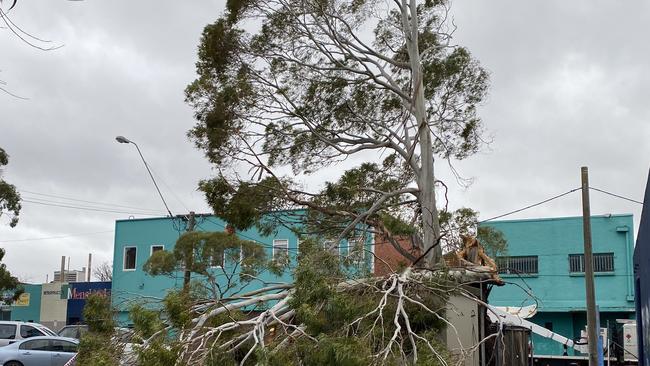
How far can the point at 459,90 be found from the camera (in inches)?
753

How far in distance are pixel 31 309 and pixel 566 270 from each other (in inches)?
1276

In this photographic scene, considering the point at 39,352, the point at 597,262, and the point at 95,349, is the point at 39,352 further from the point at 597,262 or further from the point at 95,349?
the point at 597,262

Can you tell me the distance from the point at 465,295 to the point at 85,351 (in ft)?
16.6

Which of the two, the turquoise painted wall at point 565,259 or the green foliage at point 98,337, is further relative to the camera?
the turquoise painted wall at point 565,259

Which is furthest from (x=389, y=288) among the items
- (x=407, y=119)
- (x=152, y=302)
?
(x=407, y=119)

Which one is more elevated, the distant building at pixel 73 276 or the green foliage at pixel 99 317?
the distant building at pixel 73 276

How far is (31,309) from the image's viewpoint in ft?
164

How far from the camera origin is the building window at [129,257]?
4072 cm

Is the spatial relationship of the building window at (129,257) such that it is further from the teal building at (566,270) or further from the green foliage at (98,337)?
the green foliage at (98,337)

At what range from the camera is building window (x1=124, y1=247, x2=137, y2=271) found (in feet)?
134

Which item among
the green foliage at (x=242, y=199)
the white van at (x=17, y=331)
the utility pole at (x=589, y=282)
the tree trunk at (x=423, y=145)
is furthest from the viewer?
the white van at (x=17, y=331)

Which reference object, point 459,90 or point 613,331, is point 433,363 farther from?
point 613,331

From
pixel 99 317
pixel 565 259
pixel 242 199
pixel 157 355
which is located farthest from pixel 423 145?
pixel 565 259

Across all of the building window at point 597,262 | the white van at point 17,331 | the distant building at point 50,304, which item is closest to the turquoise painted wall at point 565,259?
the building window at point 597,262
